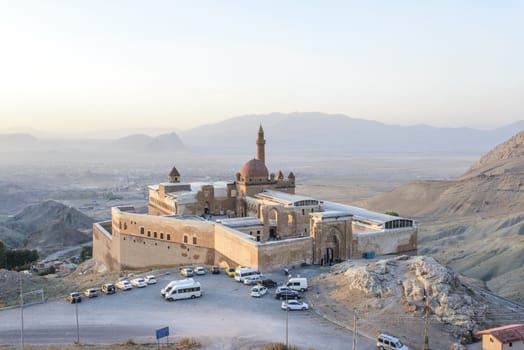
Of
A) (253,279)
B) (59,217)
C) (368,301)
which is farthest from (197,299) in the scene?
(59,217)

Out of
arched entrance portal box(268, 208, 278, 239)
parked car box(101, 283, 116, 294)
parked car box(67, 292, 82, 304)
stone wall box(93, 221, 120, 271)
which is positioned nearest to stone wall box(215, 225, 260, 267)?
arched entrance portal box(268, 208, 278, 239)

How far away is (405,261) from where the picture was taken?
31469 mm

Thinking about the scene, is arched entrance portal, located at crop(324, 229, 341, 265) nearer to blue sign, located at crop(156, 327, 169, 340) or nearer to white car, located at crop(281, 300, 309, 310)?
white car, located at crop(281, 300, 309, 310)

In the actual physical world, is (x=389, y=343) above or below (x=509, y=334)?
below

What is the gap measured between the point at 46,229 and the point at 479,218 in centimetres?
7338

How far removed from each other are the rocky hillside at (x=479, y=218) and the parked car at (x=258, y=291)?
22.6 metres

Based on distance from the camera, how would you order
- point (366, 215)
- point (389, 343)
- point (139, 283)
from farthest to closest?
point (366, 215)
point (139, 283)
point (389, 343)

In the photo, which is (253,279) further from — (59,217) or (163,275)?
(59,217)

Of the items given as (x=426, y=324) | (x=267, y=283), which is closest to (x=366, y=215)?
(x=267, y=283)

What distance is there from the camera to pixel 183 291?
29.6 m

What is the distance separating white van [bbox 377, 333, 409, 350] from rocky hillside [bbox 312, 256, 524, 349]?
1531 millimetres

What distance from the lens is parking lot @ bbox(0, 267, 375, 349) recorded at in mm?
23172

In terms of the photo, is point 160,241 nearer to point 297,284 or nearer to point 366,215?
point 297,284

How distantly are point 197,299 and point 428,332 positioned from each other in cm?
1313
